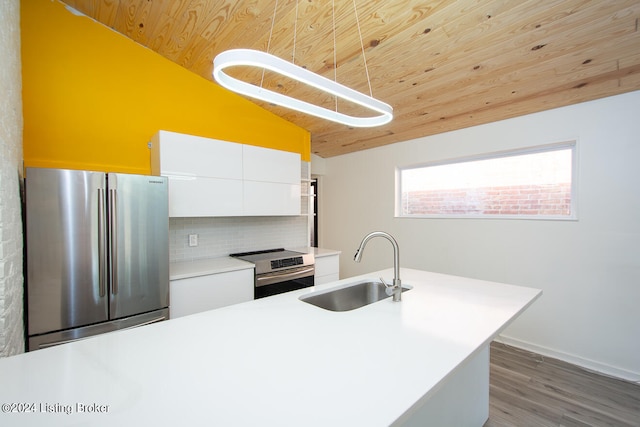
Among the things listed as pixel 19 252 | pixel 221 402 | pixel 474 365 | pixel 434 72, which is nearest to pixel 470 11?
pixel 434 72

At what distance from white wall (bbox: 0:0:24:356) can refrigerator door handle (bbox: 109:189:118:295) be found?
0.41 metres

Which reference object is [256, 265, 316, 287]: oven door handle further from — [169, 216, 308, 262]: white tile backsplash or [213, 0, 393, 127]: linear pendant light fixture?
[213, 0, 393, 127]: linear pendant light fixture

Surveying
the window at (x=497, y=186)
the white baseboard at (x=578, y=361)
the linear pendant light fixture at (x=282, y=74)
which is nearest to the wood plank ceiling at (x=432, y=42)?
the window at (x=497, y=186)

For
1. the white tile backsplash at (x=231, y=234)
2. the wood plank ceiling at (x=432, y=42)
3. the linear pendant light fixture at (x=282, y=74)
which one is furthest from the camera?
the white tile backsplash at (x=231, y=234)

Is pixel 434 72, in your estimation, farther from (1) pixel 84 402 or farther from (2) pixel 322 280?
(1) pixel 84 402

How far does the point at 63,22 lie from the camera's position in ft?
7.08

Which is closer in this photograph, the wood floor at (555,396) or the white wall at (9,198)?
the white wall at (9,198)

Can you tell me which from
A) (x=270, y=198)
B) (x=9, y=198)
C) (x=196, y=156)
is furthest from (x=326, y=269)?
(x=9, y=198)

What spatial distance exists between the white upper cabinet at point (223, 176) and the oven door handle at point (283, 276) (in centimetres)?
66

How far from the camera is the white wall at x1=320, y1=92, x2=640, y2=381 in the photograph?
7.23 ft

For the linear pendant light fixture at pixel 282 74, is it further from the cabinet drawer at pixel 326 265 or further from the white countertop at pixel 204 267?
the cabinet drawer at pixel 326 265

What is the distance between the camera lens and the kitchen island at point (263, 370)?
677 mm

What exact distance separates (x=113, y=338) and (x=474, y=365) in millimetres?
1799

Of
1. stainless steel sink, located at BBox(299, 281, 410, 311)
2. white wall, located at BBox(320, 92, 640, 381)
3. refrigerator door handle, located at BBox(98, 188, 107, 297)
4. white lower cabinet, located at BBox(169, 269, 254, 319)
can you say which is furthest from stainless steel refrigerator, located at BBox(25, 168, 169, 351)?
white wall, located at BBox(320, 92, 640, 381)
